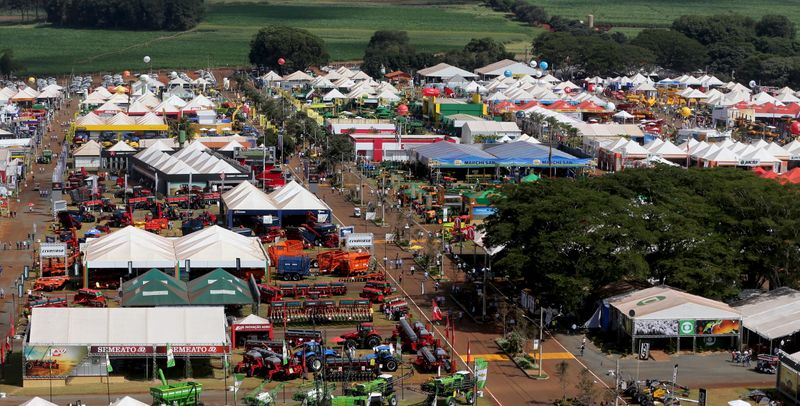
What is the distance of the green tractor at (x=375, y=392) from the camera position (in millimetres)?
Answer: 29234

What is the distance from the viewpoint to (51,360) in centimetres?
3109

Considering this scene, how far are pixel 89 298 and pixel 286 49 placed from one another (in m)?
83.1

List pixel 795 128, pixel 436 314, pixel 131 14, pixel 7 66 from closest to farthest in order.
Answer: pixel 436 314 → pixel 795 128 → pixel 7 66 → pixel 131 14

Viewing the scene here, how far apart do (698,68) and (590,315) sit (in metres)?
90.1

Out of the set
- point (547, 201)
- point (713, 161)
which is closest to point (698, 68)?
point (713, 161)

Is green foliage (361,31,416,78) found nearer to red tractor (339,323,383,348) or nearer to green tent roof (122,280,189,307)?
green tent roof (122,280,189,307)

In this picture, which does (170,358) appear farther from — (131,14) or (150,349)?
(131,14)

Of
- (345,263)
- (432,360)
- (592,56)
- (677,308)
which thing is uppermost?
(677,308)

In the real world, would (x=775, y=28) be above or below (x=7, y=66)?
above

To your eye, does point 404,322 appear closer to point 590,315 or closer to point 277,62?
point 590,315

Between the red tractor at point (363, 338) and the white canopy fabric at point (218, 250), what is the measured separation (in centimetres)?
724

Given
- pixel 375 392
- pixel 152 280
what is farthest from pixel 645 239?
pixel 152 280

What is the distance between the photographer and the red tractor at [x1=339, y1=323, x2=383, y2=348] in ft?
112

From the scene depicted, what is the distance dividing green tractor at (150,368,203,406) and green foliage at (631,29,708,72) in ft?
327
